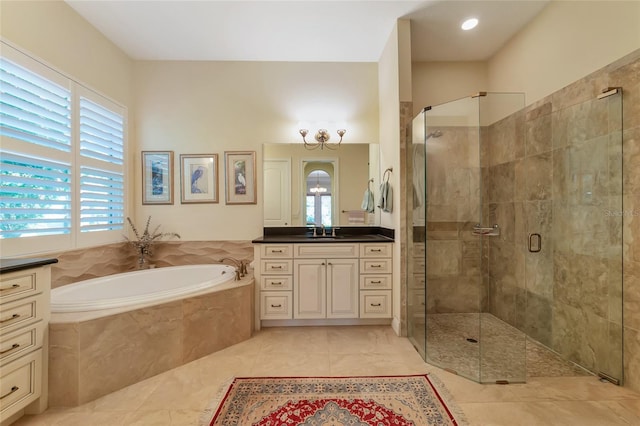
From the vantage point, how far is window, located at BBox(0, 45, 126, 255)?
72.7 inches

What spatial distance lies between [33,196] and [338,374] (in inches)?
103

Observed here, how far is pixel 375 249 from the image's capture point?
2645 mm

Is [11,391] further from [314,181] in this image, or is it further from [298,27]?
[298,27]

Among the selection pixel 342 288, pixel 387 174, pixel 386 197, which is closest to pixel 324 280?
pixel 342 288

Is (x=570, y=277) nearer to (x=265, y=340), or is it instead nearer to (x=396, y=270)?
(x=396, y=270)

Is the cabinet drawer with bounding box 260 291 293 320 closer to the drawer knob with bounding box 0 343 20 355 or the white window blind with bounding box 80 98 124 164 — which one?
the drawer knob with bounding box 0 343 20 355

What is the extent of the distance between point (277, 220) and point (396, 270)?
146 cm

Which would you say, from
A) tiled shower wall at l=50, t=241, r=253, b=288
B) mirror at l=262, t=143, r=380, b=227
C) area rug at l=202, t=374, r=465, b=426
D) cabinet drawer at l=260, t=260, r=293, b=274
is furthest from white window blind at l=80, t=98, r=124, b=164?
area rug at l=202, t=374, r=465, b=426

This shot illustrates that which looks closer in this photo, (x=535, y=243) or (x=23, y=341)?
(x=23, y=341)

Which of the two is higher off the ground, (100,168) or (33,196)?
(100,168)

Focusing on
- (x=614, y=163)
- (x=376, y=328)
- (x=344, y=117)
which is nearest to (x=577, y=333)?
(x=614, y=163)

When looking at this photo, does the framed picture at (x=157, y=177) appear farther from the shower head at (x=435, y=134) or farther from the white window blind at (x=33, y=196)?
the shower head at (x=435, y=134)

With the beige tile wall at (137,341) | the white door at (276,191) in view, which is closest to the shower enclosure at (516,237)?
the white door at (276,191)

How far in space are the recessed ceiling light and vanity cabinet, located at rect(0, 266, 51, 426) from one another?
375 cm
